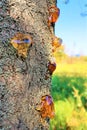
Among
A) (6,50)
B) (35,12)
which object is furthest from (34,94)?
(35,12)

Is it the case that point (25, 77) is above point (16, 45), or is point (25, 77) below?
below

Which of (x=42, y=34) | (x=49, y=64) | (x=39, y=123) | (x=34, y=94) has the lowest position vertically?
(x=39, y=123)

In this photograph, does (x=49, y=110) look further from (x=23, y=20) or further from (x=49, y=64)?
(x=23, y=20)

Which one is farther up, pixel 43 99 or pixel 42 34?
pixel 42 34

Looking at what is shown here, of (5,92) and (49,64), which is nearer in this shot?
(5,92)

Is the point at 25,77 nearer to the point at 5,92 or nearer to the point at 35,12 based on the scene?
the point at 5,92

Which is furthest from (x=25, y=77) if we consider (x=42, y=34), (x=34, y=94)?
(x=42, y=34)
